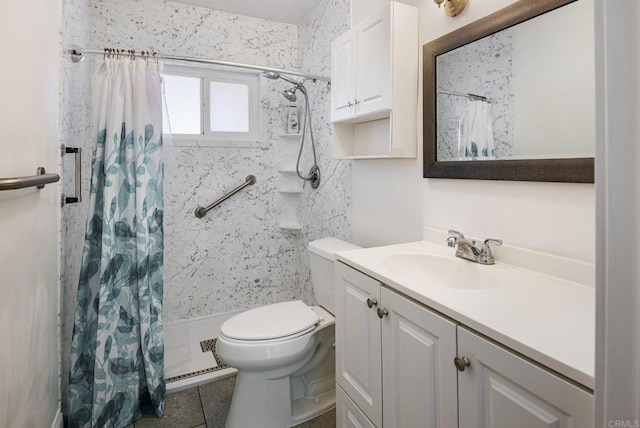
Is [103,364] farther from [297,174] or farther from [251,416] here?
[297,174]

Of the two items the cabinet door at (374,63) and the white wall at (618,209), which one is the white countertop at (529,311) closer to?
the white wall at (618,209)

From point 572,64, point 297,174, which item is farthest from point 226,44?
point 572,64

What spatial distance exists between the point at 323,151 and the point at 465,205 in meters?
1.27

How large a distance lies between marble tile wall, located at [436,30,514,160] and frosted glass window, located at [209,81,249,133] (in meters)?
1.74

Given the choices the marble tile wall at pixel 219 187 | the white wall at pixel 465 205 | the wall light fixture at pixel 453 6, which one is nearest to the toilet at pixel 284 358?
the white wall at pixel 465 205

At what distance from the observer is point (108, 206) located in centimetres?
167

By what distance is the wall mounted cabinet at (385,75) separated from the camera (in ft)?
5.11

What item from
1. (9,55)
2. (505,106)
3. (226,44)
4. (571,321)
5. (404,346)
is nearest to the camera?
(571,321)

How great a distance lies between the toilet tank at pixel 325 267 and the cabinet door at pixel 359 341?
453 mm

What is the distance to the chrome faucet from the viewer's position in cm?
126

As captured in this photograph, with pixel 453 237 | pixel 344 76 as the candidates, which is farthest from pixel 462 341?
pixel 344 76

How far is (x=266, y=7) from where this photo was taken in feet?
8.39

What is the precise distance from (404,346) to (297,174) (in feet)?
6.20

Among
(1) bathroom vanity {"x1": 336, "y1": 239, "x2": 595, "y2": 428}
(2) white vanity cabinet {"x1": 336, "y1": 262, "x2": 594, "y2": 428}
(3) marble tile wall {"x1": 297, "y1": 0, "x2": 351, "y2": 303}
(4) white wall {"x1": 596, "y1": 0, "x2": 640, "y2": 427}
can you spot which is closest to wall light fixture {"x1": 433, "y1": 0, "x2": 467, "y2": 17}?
(3) marble tile wall {"x1": 297, "y1": 0, "x2": 351, "y2": 303}
